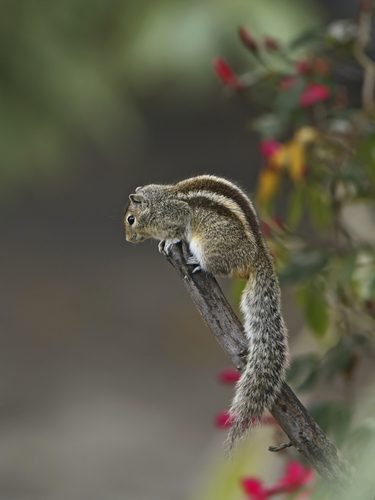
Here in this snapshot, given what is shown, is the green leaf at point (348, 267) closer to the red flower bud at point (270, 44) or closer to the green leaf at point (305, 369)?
the green leaf at point (305, 369)

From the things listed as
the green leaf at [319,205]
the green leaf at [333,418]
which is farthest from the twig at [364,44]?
the green leaf at [333,418]

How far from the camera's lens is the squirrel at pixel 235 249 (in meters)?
0.64

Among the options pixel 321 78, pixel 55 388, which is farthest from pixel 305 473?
pixel 55 388

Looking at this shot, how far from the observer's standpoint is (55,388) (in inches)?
122

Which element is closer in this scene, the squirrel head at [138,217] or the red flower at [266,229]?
the squirrel head at [138,217]

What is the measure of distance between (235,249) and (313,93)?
42 centimetres

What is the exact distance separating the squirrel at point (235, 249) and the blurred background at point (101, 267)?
0.86m

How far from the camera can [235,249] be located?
77 cm

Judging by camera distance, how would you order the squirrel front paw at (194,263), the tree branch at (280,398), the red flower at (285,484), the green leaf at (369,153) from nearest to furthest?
the tree branch at (280,398) < the squirrel front paw at (194,263) < the red flower at (285,484) < the green leaf at (369,153)

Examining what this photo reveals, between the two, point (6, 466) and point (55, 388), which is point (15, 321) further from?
point (6, 466)

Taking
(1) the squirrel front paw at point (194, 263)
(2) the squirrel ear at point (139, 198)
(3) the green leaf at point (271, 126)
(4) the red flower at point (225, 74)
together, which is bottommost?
(1) the squirrel front paw at point (194, 263)

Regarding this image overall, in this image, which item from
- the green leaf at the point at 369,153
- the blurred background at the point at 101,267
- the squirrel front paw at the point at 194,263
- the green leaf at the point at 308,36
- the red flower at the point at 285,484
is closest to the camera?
the squirrel front paw at the point at 194,263

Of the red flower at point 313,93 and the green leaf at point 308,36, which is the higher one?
the green leaf at point 308,36

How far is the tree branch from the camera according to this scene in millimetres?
Result: 577
